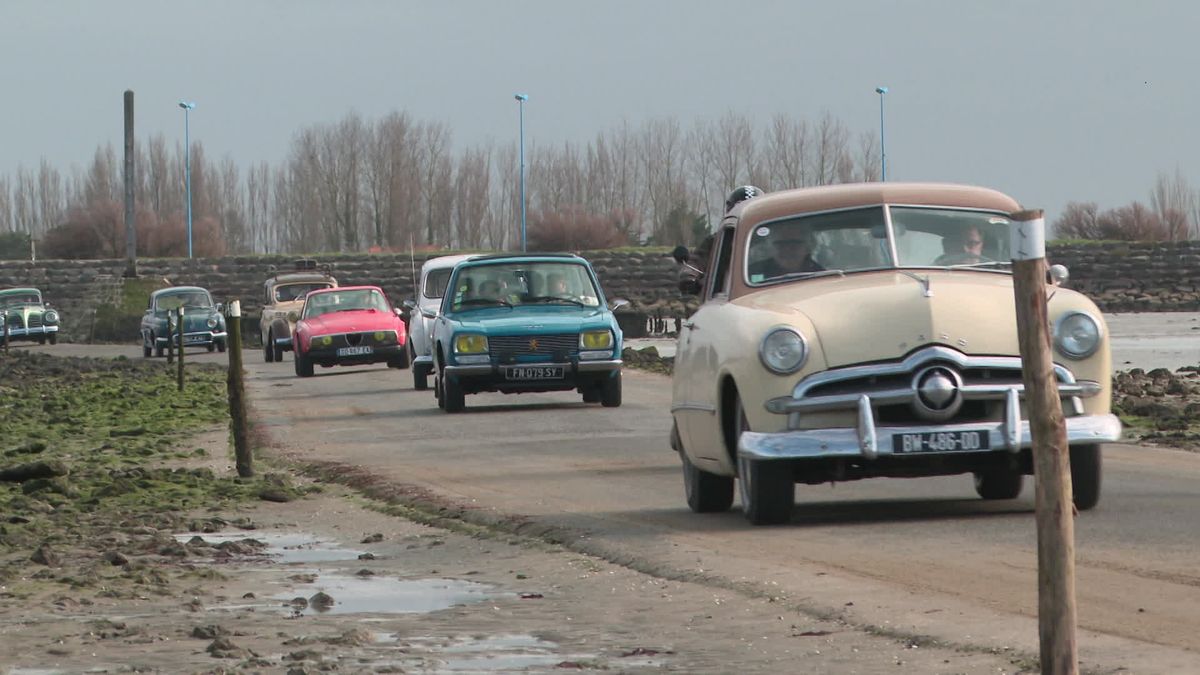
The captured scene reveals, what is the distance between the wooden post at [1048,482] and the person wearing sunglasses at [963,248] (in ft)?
18.4

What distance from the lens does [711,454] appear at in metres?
11.4

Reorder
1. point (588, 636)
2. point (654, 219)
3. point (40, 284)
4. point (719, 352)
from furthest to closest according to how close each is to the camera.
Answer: point (654, 219) < point (40, 284) < point (719, 352) < point (588, 636)

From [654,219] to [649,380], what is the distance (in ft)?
298

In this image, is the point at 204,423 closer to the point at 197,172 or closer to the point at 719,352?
the point at 719,352

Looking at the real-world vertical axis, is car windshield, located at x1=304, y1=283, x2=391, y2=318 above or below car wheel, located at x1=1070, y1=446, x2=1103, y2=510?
above

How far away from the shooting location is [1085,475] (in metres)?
11.0

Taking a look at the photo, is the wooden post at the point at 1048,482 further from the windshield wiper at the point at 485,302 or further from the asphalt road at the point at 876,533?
the windshield wiper at the point at 485,302

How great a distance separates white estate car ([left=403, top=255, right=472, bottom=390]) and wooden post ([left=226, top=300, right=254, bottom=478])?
33.2 feet

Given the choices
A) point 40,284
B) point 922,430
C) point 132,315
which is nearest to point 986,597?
point 922,430

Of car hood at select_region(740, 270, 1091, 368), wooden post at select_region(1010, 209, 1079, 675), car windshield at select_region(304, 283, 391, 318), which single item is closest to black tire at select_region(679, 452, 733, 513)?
car hood at select_region(740, 270, 1091, 368)

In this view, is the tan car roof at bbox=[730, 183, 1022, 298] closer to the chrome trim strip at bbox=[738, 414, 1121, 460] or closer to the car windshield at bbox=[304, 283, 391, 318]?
the chrome trim strip at bbox=[738, 414, 1121, 460]

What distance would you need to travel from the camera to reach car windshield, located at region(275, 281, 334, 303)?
4600 cm

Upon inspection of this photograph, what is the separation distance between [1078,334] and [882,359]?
106cm

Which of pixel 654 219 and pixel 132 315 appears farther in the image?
pixel 654 219
